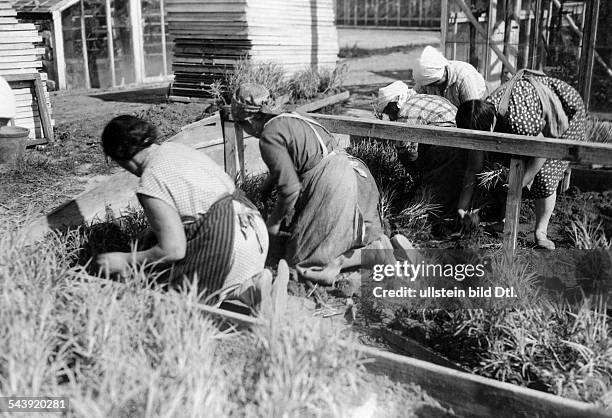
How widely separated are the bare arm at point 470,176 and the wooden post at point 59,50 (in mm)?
10923

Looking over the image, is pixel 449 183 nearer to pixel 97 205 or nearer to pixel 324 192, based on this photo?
pixel 324 192

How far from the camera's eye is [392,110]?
19.0 ft

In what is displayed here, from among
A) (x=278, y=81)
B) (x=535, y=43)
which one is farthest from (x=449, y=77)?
(x=535, y=43)

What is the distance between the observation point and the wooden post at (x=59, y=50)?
14070 mm

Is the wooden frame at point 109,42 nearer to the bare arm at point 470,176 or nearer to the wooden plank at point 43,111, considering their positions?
the wooden plank at point 43,111

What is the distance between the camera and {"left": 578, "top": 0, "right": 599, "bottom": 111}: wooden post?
917 cm

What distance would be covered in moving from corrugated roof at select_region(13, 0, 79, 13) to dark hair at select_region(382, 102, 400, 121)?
10065 millimetres

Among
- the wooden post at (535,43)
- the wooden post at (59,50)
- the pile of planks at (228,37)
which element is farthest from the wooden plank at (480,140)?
the wooden post at (59,50)

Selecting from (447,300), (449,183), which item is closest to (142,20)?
(449,183)

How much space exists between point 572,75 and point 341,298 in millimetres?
7624

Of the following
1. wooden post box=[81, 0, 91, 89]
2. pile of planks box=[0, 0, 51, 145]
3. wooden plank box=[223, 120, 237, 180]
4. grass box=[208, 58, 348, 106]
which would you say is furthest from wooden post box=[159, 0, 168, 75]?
wooden plank box=[223, 120, 237, 180]

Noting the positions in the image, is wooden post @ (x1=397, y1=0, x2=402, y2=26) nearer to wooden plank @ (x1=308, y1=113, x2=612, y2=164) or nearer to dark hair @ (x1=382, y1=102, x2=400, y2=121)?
dark hair @ (x1=382, y1=102, x2=400, y2=121)

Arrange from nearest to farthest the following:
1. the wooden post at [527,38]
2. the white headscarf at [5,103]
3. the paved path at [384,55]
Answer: the white headscarf at [5,103] < the wooden post at [527,38] < the paved path at [384,55]

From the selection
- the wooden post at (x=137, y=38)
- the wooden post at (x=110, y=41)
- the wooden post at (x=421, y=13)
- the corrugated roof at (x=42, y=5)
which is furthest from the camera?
the wooden post at (x=421, y=13)
